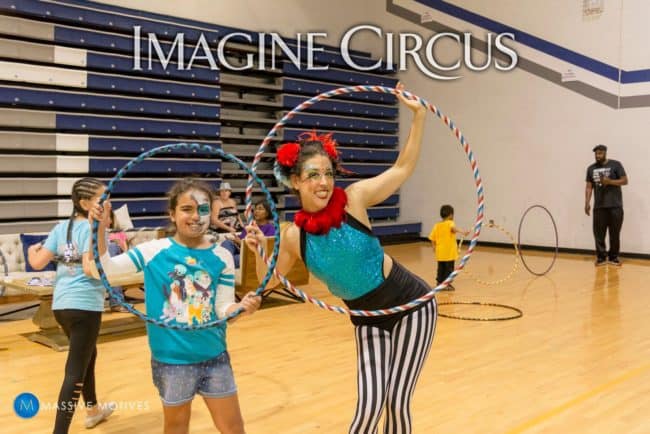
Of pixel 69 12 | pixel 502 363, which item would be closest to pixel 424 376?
pixel 502 363

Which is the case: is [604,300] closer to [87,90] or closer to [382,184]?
[382,184]

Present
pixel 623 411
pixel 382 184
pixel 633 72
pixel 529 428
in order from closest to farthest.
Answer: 1. pixel 382 184
2. pixel 529 428
3. pixel 623 411
4. pixel 633 72

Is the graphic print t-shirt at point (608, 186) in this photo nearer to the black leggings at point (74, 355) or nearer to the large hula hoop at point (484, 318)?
the large hula hoop at point (484, 318)

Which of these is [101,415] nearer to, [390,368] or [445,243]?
[390,368]

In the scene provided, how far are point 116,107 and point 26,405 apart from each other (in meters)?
7.15

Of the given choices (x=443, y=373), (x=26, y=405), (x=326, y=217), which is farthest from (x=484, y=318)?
(x=326, y=217)

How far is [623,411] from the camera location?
13.4 ft

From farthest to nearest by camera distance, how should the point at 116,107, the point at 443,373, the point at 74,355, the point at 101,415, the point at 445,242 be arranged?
the point at 116,107, the point at 445,242, the point at 443,373, the point at 101,415, the point at 74,355

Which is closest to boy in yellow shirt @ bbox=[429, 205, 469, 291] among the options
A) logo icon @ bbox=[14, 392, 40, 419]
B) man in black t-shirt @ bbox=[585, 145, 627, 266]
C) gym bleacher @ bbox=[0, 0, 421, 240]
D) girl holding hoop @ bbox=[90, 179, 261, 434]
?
man in black t-shirt @ bbox=[585, 145, 627, 266]

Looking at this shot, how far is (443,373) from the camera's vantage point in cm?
495

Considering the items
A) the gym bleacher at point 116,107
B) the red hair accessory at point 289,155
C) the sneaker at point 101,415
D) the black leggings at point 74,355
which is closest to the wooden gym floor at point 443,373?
the sneaker at point 101,415

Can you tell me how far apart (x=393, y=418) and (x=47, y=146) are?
855 centimetres

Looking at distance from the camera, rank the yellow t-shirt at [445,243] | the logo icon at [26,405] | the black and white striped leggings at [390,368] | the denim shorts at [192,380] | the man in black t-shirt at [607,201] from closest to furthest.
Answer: the denim shorts at [192,380], the black and white striped leggings at [390,368], the logo icon at [26,405], the yellow t-shirt at [445,243], the man in black t-shirt at [607,201]

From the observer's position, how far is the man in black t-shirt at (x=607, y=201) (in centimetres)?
1133
